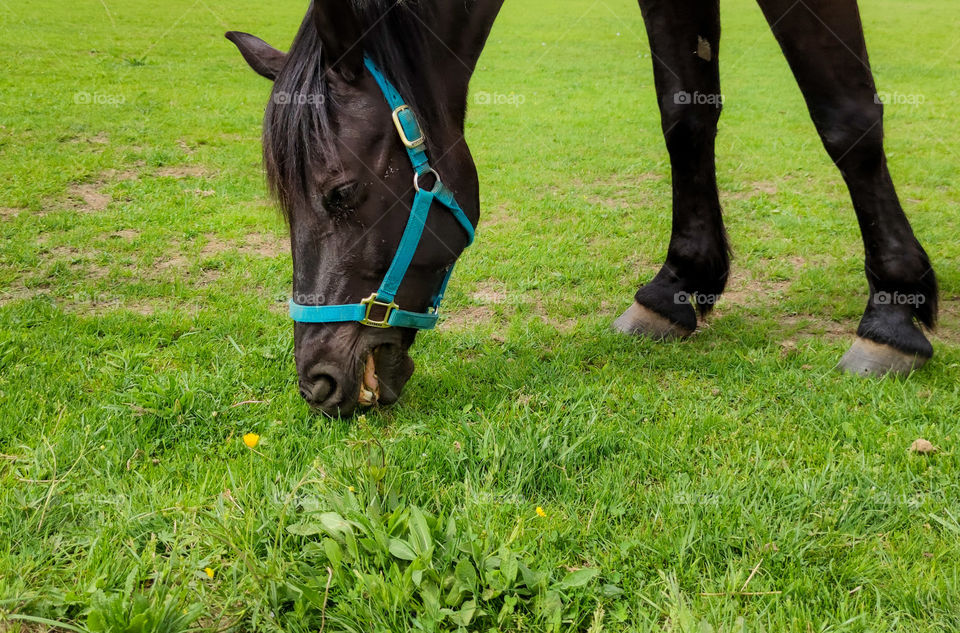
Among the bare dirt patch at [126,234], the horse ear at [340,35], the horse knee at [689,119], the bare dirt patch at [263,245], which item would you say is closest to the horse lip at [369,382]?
the horse ear at [340,35]

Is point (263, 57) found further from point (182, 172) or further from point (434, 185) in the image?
point (182, 172)

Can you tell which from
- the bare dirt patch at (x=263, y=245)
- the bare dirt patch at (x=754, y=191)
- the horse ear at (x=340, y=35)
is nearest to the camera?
the horse ear at (x=340, y=35)

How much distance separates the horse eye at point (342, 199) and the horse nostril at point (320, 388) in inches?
22.8

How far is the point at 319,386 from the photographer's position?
2.42 m

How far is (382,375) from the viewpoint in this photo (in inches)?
101

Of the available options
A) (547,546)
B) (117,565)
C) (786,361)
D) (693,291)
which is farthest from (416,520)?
(693,291)

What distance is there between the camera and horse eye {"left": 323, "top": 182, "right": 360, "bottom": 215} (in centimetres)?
234
